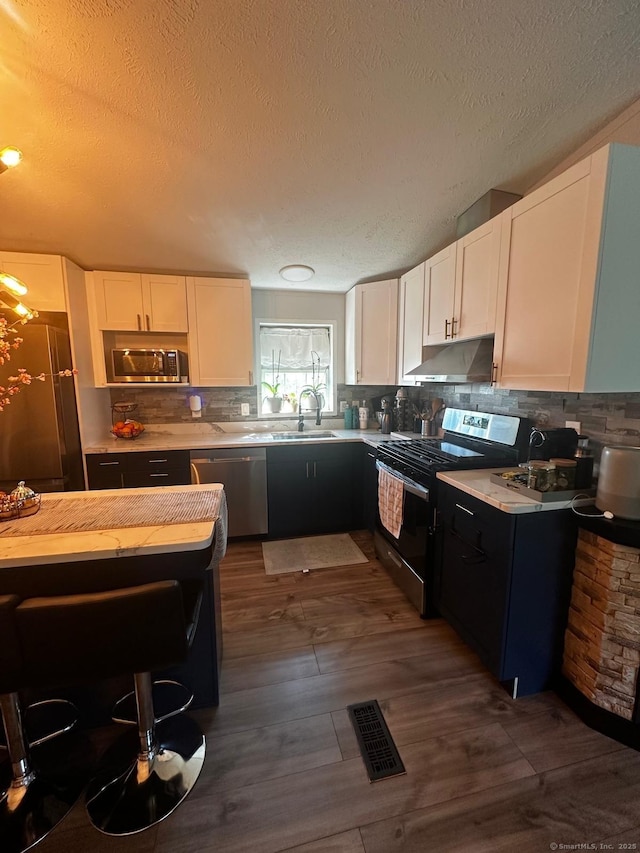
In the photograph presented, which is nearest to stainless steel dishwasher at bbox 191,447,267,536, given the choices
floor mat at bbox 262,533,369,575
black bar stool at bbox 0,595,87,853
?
floor mat at bbox 262,533,369,575

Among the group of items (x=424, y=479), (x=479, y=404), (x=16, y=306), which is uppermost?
(x=16, y=306)

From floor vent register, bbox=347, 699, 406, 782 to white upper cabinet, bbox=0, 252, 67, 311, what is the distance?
3308 mm

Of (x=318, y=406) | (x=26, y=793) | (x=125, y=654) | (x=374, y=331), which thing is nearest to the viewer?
(x=125, y=654)

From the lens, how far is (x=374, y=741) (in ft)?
4.62

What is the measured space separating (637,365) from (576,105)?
3.74 feet

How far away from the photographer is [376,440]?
311 centimetres

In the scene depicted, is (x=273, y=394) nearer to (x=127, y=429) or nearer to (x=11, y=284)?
(x=127, y=429)

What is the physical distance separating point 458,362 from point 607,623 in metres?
1.58

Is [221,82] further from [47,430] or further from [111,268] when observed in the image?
[47,430]

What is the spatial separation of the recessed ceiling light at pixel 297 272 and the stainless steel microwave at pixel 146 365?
1.23 meters

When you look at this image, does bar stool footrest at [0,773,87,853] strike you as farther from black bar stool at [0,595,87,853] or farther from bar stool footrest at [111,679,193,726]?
bar stool footrest at [111,679,193,726]

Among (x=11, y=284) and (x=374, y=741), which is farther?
(x=374, y=741)

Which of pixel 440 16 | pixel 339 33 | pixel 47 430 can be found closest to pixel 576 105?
pixel 440 16

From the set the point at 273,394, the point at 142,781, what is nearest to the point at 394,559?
the point at 142,781
